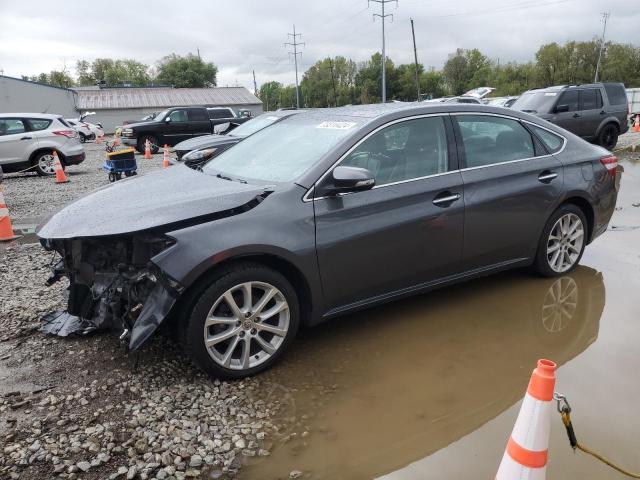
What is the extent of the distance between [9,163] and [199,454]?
44.1ft

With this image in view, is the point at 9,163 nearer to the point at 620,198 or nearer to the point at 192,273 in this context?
the point at 192,273

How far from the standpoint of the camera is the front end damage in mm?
2902

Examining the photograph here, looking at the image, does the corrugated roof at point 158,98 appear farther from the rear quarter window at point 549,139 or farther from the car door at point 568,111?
the rear quarter window at point 549,139

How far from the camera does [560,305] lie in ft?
13.8

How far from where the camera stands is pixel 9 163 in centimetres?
1316

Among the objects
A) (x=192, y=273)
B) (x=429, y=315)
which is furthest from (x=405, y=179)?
(x=192, y=273)

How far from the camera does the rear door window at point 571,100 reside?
13172 millimetres

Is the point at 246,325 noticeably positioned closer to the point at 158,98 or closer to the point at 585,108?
the point at 585,108

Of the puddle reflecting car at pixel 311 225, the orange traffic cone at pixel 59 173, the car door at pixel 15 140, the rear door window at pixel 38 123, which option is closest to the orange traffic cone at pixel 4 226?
the puddle reflecting car at pixel 311 225

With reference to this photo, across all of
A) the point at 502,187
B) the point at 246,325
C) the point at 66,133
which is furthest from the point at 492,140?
the point at 66,133

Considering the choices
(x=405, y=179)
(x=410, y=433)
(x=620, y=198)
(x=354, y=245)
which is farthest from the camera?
(x=620, y=198)

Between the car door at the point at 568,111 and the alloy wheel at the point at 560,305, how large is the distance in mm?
9943

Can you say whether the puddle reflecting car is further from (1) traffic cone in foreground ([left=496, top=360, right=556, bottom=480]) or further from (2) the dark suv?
(2) the dark suv

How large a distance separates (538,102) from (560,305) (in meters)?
10.8
